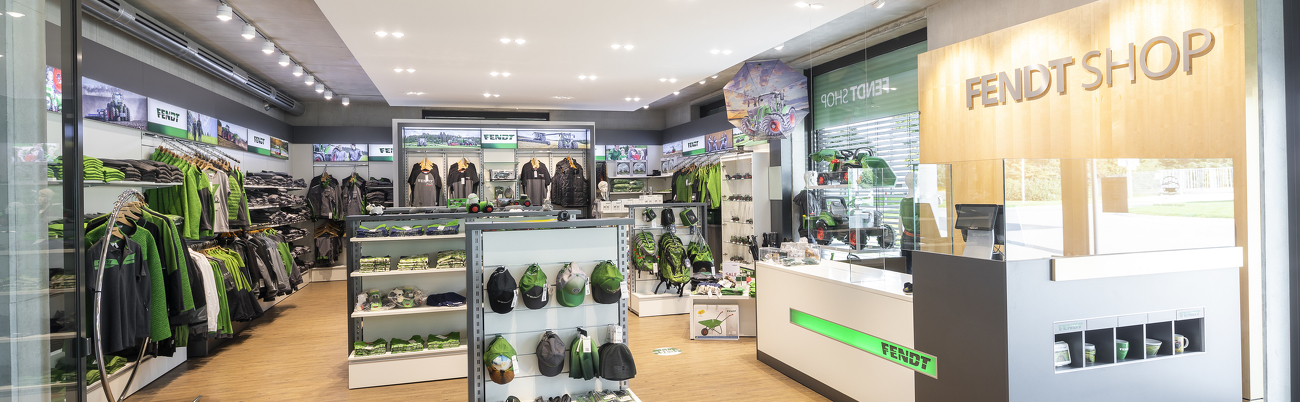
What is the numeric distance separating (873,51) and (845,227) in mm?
3530

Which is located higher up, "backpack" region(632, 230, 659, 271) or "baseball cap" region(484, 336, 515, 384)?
"backpack" region(632, 230, 659, 271)

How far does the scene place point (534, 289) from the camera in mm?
2992

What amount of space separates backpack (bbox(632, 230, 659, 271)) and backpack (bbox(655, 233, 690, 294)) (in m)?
0.12

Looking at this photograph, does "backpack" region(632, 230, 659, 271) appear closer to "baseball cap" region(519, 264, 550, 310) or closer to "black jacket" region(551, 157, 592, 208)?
"black jacket" region(551, 157, 592, 208)

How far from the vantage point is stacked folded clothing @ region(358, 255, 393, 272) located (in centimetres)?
450

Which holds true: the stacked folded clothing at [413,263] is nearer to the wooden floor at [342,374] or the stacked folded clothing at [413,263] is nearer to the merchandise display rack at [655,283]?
the wooden floor at [342,374]

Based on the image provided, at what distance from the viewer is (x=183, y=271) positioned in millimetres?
4223

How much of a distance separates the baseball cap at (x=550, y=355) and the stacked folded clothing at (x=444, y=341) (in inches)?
70.4

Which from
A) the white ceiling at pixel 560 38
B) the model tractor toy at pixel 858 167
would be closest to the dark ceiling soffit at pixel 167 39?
the white ceiling at pixel 560 38

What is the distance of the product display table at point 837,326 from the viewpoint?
334 cm

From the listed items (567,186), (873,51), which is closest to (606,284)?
(873,51)

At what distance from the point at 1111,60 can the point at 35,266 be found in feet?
16.5

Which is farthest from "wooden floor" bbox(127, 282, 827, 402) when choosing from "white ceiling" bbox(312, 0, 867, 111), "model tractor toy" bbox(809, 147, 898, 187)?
"white ceiling" bbox(312, 0, 867, 111)

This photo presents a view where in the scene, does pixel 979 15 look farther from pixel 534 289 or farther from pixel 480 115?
pixel 480 115
